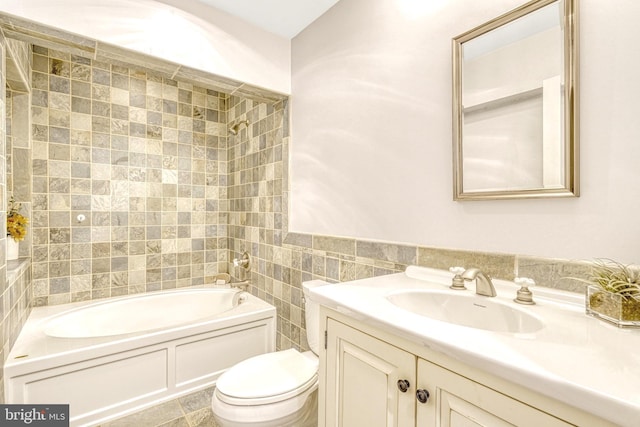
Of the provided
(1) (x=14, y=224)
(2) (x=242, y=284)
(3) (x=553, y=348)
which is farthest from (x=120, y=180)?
(3) (x=553, y=348)

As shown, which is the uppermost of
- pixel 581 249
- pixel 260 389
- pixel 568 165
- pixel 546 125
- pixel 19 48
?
pixel 19 48

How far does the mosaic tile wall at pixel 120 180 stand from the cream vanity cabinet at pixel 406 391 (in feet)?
7.50

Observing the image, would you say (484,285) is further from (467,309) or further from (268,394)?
(268,394)

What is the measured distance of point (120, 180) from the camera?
259 cm

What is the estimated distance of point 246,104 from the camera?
9.26ft

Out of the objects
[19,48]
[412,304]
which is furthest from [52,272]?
[412,304]

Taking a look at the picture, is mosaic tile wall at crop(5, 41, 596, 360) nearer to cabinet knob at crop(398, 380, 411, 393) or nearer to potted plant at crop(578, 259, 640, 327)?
cabinet knob at crop(398, 380, 411, 393)

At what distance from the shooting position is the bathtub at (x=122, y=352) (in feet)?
5.15

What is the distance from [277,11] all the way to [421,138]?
1.32 metres

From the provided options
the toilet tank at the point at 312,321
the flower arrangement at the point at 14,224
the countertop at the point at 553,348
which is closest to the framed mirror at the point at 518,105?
the countertop at the point at 553,348

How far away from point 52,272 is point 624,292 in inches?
127

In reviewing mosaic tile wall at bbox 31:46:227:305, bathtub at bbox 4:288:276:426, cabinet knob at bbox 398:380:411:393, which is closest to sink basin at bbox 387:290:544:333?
cabinet knob at bbox 398:380:411:393

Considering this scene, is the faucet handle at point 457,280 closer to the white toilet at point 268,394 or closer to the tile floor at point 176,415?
the white toilet at point 268,394

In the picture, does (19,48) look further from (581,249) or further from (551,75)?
(581,249)
